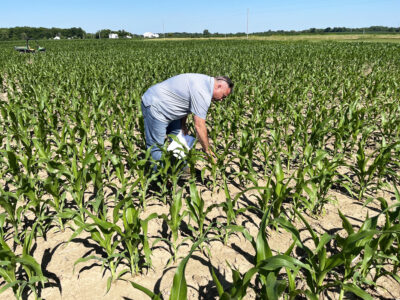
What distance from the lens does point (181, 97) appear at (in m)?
3.57

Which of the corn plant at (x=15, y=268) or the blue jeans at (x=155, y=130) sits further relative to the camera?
the blue jeans at (x=155, y=130)

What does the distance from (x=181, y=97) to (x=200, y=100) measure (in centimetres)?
32

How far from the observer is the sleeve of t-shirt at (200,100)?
132 inches

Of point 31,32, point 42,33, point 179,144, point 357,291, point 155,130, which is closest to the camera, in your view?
point 357,291

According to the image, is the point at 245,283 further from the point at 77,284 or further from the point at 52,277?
the point at 52,277

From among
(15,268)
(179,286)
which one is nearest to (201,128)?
(179,286)

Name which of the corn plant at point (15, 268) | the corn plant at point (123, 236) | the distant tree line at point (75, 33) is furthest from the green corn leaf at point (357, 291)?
the distant tree line at point (75, 33)

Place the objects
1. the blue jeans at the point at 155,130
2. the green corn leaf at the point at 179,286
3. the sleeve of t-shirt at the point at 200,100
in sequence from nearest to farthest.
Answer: the green corn leaf at the point at 179,286 → the sleeve of t-shirt at the point at 200,100 → the blue jeans at the point at 155,130

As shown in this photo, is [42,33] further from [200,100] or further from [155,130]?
[200,100]

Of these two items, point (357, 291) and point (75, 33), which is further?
point (75, 33)

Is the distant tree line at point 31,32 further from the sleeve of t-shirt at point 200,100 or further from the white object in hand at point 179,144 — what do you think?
the sleeve of t-shirt at point 200,100

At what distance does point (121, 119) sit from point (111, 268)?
11.3 ft

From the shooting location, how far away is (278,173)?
9.27ft

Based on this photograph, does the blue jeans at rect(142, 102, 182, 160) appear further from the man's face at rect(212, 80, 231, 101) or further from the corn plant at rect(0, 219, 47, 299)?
the corn plant at rect(0, 219, 47, 299)
